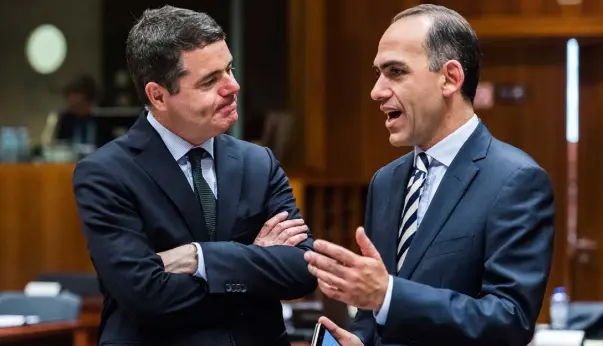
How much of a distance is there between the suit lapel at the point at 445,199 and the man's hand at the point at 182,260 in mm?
584

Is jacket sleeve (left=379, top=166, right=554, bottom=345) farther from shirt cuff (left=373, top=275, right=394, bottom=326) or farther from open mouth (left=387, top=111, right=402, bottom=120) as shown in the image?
open mouth (left=387, top=111, right=402, bottom=120)

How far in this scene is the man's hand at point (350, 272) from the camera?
7.97 feet

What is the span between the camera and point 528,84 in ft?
29.6

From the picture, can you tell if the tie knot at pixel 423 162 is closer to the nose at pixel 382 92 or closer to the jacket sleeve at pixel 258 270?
the nose at pixel 382 92

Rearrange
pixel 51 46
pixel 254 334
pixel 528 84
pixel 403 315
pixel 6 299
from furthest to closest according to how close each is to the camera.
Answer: pixel 51 46 → pixel 528 84 → pixel 6 299 → pixel 254 334 → pixel 403 315

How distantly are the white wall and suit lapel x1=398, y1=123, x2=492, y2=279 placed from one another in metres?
10.6

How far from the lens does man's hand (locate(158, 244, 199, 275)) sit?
2.98 meters

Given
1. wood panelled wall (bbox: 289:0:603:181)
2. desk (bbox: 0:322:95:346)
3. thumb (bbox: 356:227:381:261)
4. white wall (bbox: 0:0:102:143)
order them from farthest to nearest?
white wall (bbox: 0:0:102:143) < wood panelled wall (bbox: 289:0:603:181) < desk (bbox: 0:322:95:346) < thumb (bbox: 356:227:381:261)

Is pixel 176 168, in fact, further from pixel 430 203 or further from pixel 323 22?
pixel 323 22

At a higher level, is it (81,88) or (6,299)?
(81,88)

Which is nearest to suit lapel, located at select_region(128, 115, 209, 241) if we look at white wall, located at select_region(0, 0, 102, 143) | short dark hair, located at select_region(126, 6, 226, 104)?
short dark hair, located at select_region(126, 6, 226, 104)

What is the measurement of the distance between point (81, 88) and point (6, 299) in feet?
12.2

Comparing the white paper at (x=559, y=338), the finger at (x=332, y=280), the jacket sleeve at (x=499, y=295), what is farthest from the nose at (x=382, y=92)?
the white paper at (x=559, y=338)

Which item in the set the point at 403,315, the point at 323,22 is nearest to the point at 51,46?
the point at 323,22
